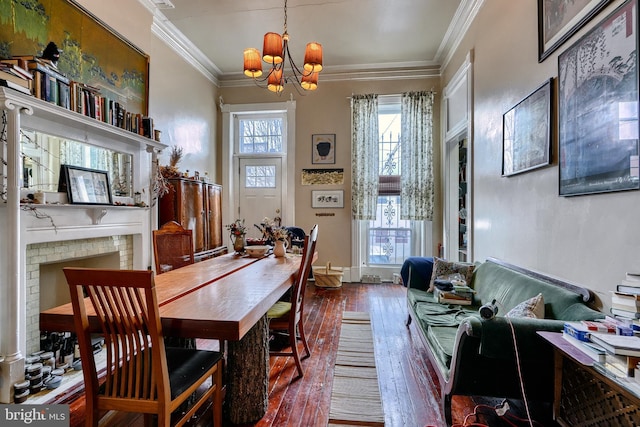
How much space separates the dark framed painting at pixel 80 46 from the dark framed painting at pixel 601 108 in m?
3.52

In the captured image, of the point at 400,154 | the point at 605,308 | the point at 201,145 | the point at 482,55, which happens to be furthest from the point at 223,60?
the point at 605,308

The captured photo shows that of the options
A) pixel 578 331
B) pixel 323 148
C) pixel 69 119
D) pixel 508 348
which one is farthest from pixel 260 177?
pixel 578 331

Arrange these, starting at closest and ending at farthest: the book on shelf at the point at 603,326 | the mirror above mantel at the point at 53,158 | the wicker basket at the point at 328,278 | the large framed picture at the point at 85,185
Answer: the book on shelf at the point at 603,326, the mirror above mantel at the point at 53,158, the large framed picture at the point at 85,185, the wicker basket at the point at 328,278

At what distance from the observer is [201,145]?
189 inches

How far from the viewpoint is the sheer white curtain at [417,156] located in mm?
4742

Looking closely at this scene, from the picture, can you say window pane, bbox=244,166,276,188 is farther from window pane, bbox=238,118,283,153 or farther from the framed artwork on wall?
the framed artwork on wall

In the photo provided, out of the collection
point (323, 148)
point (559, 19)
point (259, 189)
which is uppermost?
point (559, 19)

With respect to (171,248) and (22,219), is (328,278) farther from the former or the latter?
(22,219)

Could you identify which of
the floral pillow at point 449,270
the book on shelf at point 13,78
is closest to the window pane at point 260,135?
the floral pillow at point 449,270

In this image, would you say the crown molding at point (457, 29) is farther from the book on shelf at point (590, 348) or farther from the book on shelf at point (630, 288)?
the book on shelf at point (590, 348)

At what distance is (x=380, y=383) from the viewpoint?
2094 millimetres

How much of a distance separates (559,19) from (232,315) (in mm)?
2560

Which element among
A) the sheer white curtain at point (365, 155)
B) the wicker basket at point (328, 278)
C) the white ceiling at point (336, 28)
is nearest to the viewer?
the white ceiling at point (336, 28)

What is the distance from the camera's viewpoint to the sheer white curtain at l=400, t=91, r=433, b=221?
4742 mm
